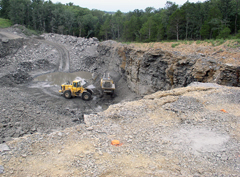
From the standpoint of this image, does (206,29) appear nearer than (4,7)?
Yes

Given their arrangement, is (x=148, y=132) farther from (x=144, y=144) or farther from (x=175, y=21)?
(x=175, y=21)

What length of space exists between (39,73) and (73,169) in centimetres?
2889

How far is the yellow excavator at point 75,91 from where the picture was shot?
18.4 meters

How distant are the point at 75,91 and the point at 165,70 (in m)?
9.09

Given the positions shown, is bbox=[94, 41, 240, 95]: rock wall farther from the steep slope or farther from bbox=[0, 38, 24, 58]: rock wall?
bbox=[0, 38, 24, 58]: rock wall

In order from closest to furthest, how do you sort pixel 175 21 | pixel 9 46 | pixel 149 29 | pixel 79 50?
pixel 175 21
pixel 9 46
pixel 149 29
pixel 79 50

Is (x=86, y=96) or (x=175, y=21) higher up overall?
(x=175, y=21)

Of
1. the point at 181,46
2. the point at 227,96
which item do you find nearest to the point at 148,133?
the point at 227,96

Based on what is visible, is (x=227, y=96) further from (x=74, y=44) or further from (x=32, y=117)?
(x=74, y=44)

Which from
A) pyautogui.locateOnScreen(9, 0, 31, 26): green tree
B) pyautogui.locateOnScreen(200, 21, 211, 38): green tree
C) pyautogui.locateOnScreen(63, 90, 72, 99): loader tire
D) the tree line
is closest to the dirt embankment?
pyautogui.locateOnScreen(63, 90, 72, 99): loader tire

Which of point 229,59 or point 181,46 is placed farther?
point 181,46

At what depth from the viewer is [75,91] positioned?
18.4 metres

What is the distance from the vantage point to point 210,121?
22.9 feet

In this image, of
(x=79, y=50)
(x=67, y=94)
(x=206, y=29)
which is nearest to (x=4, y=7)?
(x=79, y=50)
